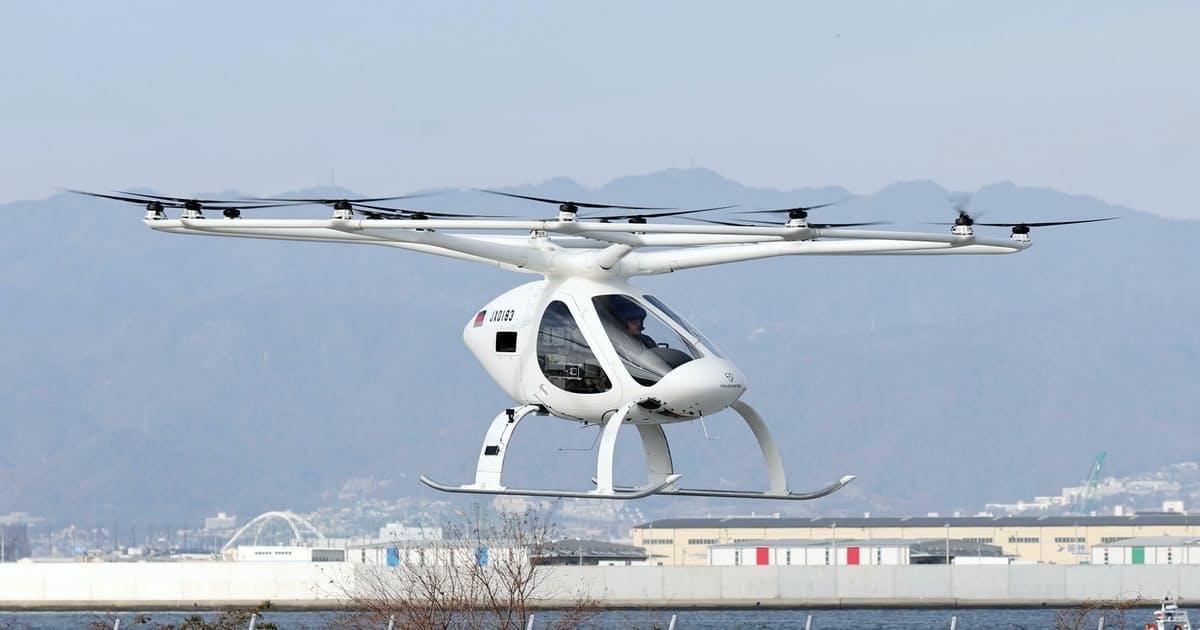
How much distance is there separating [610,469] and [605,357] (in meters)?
1.90

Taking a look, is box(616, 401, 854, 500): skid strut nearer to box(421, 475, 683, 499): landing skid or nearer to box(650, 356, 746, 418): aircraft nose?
box(421, 475, 683, 499): landing skid

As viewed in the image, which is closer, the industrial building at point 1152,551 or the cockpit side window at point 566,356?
the cockpit side window at point 566,356

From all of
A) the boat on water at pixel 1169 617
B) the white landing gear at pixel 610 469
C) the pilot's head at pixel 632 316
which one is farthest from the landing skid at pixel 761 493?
the boat on water at pixel 1169 617

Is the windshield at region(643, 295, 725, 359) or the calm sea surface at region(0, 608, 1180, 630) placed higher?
the windshield at region(643, 295, 725, 359)

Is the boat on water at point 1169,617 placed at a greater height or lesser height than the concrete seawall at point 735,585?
greater

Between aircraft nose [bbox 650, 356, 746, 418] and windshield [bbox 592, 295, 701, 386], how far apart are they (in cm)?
19

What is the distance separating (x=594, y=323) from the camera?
31.8m

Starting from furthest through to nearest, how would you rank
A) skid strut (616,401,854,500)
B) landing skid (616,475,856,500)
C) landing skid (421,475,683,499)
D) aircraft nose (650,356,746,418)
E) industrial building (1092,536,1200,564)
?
industrial building (1092,536,1200,564), skid strut (616,401,854,500), landing skid (616,475,856,500), aircraft nose (650,356,746,418), landing skid (421,475,683,499)

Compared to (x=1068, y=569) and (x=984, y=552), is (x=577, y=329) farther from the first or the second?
(x=984, y=552)

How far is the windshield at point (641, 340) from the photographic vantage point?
3147 cm

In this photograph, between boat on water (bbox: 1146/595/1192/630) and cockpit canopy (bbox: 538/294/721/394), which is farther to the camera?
boat on water (bbox: 1146/595/1192/630)

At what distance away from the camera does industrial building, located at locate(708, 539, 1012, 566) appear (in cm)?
14300

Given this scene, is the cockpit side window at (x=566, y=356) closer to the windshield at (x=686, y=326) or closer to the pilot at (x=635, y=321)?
the pilot at (x=635, y=321)

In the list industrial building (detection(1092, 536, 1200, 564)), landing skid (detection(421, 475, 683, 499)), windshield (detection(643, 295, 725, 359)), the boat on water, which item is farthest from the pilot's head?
industrial building (detection(1092, 536, 1200, 564))
